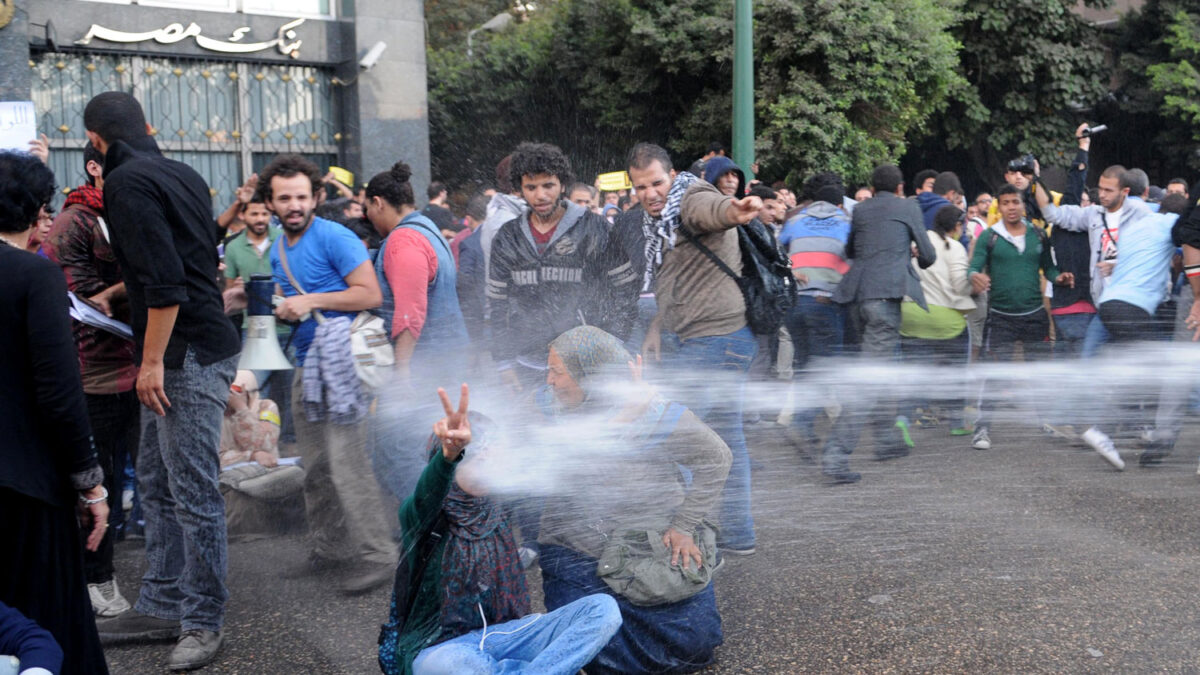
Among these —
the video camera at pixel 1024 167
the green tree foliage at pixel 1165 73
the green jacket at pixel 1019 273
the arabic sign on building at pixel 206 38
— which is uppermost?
the green tree foliage at pixel 1165 73

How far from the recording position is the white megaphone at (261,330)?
4.96m

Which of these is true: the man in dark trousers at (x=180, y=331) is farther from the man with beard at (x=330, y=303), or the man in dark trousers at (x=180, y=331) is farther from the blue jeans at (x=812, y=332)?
the blue jeans at (x=812, y=332)

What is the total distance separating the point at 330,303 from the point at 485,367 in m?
1.15

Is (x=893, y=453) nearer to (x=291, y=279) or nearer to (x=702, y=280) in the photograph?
(x=702, y=280)

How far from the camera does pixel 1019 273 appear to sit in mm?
7176

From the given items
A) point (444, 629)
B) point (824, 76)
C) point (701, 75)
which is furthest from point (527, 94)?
point (444, 629)

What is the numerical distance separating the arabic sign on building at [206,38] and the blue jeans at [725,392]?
28.5ft

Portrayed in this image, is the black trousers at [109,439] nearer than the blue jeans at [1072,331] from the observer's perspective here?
Yes

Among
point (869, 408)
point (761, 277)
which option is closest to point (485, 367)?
point (761, 277)

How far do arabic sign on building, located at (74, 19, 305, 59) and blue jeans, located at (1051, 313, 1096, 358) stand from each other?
8820 millimetres

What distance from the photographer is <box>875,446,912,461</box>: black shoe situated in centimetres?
711

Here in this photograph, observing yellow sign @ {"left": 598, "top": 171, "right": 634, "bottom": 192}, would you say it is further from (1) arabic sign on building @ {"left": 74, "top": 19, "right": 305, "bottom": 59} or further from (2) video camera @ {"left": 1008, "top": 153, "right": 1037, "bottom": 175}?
(2) video camera @ {"left": 1008, "top": 153, "right": 1037, "bottom": 175}

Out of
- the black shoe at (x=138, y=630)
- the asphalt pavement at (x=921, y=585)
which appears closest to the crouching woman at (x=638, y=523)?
the asphalt pavement at (x=921, y=585)

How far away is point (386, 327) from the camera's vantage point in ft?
16.7
